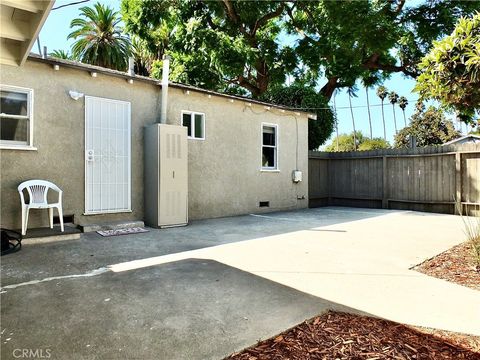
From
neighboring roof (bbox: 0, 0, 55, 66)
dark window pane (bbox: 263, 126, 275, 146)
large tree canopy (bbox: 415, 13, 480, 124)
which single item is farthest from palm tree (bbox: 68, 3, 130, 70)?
large tree canopy (bbox: 415, 13, 480, 124)

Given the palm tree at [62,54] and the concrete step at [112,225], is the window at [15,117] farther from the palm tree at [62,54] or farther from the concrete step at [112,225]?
the palm tree at [62,54]

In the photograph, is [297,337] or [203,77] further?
[203,77]

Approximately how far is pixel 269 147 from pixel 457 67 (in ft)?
23.1

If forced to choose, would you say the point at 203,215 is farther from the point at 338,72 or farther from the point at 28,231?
the point at 338,72

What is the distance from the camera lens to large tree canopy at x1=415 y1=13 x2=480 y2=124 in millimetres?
3475

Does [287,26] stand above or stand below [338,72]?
above

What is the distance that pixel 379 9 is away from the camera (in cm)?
1386

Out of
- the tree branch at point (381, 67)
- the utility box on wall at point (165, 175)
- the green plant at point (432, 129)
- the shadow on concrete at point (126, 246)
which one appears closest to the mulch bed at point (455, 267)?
the shadow on concrete at point (126, 246)

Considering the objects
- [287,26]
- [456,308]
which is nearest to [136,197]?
[456,308]

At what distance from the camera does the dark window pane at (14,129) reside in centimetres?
588

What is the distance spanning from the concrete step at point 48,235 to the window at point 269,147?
6.04 metres

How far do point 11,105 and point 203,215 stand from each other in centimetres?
483

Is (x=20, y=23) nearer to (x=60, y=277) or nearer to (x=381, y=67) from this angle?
(x=60, y=277)

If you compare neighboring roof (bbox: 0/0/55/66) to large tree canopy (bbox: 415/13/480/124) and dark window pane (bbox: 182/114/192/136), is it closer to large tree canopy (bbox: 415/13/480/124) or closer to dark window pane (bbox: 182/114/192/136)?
large tree canopy (bbox: 415/13/480/124)
